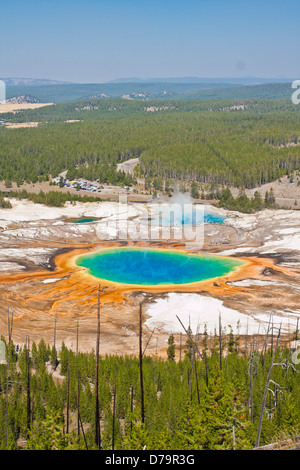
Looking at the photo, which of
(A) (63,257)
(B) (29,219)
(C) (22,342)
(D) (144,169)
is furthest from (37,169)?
(C) (22,342)

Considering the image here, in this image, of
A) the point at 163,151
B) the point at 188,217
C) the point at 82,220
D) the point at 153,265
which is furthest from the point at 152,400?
the point at 163,151

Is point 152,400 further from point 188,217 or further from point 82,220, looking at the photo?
point 188,217

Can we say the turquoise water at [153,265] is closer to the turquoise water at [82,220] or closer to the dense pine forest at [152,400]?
the dense pine forest at [152,400]

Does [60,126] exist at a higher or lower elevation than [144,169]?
higher

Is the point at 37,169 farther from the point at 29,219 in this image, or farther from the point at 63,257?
the point at 63,257

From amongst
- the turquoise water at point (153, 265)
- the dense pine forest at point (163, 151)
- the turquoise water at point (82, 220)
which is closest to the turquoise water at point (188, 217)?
the turquoise water at point (82, 220)
